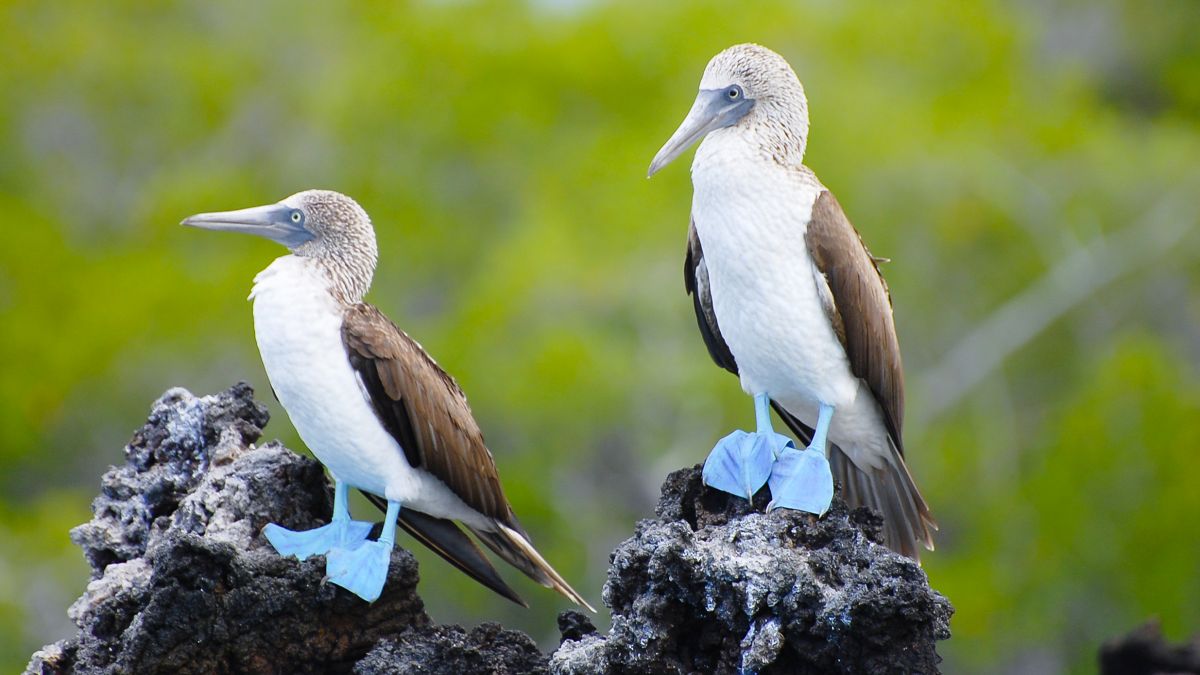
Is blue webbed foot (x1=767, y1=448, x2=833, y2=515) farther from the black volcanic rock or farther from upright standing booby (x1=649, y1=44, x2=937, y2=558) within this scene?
the black volcanic rock

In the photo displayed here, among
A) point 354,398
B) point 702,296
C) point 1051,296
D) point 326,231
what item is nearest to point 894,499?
point 702,296

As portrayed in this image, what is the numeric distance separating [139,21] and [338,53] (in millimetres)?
2541

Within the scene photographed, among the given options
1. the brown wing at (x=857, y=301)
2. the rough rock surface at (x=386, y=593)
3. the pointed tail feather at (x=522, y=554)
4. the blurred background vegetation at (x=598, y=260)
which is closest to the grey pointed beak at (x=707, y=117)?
the brown wing at (x=857, y=301)

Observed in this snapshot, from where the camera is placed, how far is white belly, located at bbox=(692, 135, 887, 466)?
13.2ft

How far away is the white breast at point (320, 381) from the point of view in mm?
4230

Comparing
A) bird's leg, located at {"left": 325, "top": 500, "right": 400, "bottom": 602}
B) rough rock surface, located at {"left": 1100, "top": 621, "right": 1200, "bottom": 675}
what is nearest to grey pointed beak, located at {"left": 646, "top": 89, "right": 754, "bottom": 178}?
bird's leg, located at {"left": 325, "top": 500, "right": 400, "bottom": 602}

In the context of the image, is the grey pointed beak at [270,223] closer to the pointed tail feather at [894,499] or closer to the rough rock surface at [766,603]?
A: the rough rock surface at [766,603]

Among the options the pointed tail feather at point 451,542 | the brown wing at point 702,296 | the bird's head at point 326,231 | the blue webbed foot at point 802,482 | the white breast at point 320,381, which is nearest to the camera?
the blue webbed foot at point 802,482

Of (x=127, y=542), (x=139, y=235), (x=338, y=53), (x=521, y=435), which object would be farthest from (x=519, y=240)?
(x=127, y=542)

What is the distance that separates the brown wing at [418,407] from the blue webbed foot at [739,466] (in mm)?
788

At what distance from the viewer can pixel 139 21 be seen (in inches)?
618

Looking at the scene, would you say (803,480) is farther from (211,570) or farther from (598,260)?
(598,260)

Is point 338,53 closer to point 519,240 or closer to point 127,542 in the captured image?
point 519,240

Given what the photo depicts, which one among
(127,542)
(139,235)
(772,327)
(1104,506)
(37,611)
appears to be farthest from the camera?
(139,235)
